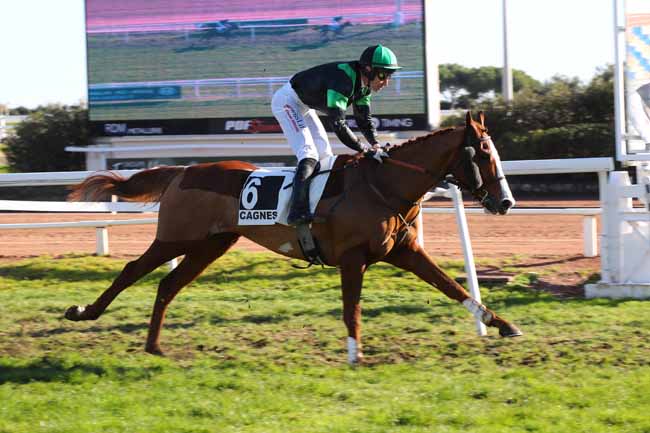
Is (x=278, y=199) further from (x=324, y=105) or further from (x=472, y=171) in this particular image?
(x=472, y=171)

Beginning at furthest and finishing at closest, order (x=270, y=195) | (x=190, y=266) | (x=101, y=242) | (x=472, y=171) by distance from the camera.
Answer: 1. (x=101, y=242)
2. (x=190, y=266)
3. (x=270, y=195)
4. (x=472, y=171)

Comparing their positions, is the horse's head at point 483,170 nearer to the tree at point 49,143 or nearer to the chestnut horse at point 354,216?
the chestnut horse at point 354,216

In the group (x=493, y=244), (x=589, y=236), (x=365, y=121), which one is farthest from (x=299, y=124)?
(x=493, y=244)

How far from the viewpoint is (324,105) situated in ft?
20.7

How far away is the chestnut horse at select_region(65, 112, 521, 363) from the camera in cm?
614

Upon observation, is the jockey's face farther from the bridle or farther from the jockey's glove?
the bridle

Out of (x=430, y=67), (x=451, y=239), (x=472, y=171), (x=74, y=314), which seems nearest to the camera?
(x=472, y=171)

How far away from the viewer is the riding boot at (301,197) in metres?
6.28

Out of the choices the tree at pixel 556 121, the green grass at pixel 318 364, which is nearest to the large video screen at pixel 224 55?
the tree at pixel 556 121

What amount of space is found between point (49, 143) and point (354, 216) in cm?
1939

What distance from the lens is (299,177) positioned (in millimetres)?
6328

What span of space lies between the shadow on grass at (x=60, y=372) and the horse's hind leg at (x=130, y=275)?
25.8 inches

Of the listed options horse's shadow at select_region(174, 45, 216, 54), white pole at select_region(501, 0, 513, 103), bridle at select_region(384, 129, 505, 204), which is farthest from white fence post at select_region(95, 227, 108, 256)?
white pole at select_region(501, 0, 513, 103)

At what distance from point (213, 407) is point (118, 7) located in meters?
18.4
